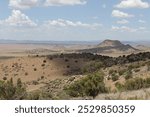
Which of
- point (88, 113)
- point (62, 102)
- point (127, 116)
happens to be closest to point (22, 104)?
point (62, 102)

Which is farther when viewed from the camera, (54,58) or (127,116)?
(54,58)

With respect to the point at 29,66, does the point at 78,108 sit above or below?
above

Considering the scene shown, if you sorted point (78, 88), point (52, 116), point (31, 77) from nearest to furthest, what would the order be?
point (52, 116)
point (78, 88)
point (31, 77)

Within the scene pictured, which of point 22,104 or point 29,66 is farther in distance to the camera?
point 29,66

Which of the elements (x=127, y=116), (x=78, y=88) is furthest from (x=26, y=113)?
(x=78, y=88)

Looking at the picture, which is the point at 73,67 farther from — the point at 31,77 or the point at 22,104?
the point at 22,104

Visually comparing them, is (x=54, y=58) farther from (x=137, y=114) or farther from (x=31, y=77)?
(x=137, y=114)

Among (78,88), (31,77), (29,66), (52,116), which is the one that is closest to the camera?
(52,116)

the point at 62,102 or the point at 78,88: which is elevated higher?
the point at 62,102

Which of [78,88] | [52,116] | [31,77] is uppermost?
[52,116]
